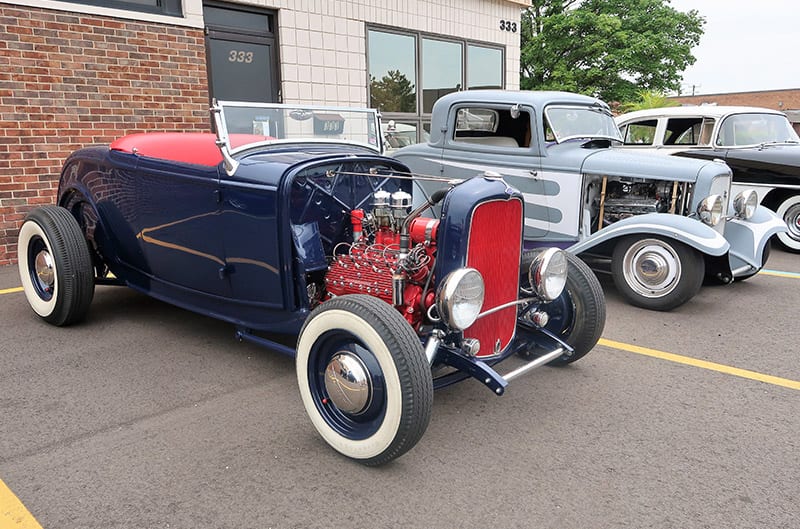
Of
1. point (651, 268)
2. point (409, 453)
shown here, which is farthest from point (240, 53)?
point (409, 453)

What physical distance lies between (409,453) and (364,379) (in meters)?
0.45

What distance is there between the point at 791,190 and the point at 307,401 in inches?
295

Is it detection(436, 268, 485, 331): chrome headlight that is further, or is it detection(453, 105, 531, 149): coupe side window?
detection(453, 105, 531, 149): coupe side window

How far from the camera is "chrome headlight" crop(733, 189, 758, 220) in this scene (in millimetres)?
5641

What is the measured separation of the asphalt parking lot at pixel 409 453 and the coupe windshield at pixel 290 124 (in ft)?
4.61

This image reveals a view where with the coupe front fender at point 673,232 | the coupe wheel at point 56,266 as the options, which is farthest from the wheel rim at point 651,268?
the coupe wheel at point 56,266

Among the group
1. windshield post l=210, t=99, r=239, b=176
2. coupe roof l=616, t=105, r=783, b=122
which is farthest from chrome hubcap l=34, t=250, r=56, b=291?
coupe roof l=616, t=105, r=783, b=122

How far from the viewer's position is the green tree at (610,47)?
2567cm

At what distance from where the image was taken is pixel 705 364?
369 cm

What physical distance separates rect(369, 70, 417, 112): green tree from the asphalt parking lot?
267 inches

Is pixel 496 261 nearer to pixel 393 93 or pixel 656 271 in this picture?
pixel 656 271

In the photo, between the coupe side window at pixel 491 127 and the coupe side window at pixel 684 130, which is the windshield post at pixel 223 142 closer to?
the coupe side window at pixel 491 127

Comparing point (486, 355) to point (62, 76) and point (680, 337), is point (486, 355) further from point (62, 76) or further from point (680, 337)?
point (62, 76)

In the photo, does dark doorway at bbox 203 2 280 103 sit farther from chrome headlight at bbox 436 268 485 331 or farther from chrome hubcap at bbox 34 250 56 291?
chrome headlight at bbox 436 268 485 331
